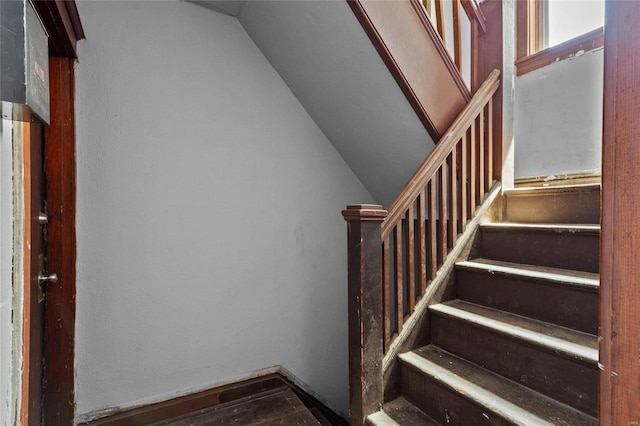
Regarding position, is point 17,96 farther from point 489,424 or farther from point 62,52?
point 489,424

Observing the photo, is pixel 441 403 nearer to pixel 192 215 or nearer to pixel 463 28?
pixel 192 215

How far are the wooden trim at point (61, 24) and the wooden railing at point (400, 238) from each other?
130 cm

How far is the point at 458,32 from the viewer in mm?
1842

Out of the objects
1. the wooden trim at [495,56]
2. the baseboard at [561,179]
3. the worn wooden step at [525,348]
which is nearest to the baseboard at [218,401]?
the worn wooden step at [525,348]

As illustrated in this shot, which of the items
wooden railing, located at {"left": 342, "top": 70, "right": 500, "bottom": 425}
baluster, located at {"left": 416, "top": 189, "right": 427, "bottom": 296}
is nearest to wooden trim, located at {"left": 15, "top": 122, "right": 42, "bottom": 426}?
wooden railing, located at {"left": 342, "top": 70, "right": 500, "bottom": 425}

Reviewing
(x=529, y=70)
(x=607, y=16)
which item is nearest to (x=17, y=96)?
(x=607, y=16)

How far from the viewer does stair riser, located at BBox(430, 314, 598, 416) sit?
1023 millimetres

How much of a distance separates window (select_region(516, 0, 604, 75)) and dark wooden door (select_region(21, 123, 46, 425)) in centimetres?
276

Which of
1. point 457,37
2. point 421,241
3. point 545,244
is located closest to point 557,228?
point 545,244

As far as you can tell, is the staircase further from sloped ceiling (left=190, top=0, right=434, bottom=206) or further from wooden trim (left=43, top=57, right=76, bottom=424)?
wooden trim (left=43, top=57, right=76, bottom=424)

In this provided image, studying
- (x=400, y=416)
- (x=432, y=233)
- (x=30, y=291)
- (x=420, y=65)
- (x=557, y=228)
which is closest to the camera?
(x=30, y=291)

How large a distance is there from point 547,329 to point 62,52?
7.78 feet

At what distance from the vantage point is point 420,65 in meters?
1.71

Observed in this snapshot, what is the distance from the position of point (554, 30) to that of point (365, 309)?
2.30 m
